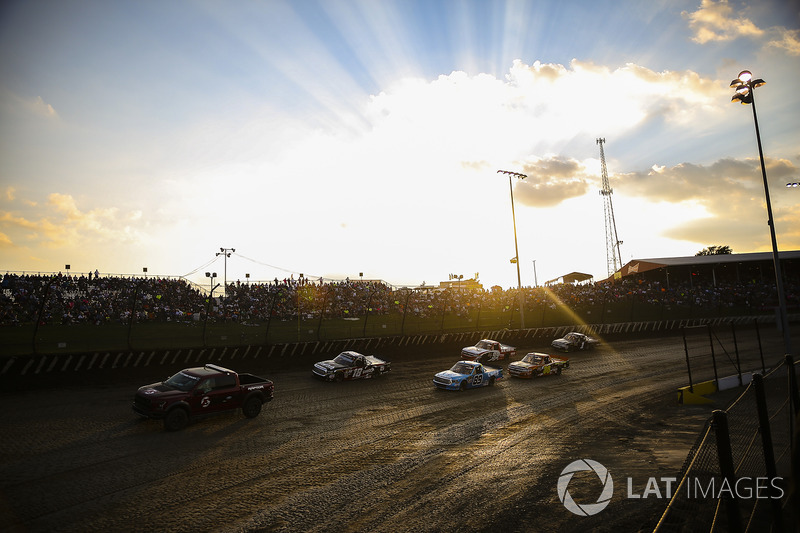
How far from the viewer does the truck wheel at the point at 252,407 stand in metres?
13.5

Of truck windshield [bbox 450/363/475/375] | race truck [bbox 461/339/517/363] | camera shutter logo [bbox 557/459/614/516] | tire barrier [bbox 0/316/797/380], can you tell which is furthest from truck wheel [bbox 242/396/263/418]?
race truck [bbox 461/339/517/363]

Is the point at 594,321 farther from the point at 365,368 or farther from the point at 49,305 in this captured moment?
the point at 49,305

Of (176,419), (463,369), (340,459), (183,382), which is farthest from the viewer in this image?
(463,369)

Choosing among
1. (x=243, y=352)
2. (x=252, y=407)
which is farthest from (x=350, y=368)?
(x=252, y=407)

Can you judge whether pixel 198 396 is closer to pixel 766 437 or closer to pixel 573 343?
pixel 766 437

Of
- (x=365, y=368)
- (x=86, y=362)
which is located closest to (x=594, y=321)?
(x=365, y=368)

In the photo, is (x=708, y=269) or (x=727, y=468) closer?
(x=727, y=468)

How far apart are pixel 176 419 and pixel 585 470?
35.1 ft

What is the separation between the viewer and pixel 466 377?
58.9 ft

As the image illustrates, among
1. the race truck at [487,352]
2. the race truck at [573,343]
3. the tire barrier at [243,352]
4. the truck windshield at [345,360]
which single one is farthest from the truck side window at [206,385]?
the race truck at [573,343]

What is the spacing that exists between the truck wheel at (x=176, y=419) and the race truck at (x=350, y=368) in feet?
23.5

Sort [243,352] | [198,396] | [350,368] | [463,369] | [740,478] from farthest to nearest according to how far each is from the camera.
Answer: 1. [243,352]
2. [350,368]
3. [463,369]
4. [198,396]
5. [740,478]

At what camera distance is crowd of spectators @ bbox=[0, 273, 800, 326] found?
26922 millimetres

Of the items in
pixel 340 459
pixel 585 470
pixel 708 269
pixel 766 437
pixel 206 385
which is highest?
pixel 708 269
